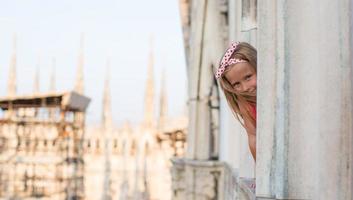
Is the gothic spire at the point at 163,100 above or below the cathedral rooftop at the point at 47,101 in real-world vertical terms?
above

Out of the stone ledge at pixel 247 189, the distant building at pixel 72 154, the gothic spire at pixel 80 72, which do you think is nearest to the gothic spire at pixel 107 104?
the gothic spire at pixel 80 72

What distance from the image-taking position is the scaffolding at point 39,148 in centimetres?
1587

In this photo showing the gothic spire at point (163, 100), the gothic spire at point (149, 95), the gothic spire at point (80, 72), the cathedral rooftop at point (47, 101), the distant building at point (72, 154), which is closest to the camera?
the cathedral rooftop at point (47, 101)

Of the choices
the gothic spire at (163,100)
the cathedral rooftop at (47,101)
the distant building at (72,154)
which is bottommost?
the distant building at (72,154)

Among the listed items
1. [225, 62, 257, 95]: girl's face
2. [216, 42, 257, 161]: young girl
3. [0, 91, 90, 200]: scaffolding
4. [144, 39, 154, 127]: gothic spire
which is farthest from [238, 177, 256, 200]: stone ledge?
[144, 39, 154, 127]: gothic spire

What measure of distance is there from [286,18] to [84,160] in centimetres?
1678

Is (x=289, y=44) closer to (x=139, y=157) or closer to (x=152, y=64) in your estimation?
(x=139, y=157)

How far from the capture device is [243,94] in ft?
5.62

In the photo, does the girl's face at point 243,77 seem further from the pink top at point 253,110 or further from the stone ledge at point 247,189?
the stone ledge at point 247,189

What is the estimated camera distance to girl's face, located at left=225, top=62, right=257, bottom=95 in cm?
169

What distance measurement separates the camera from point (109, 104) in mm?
28297

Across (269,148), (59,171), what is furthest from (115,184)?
(269,148)

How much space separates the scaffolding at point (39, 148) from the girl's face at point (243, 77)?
46.5 ft

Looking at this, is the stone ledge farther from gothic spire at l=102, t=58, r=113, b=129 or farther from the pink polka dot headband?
gothic spire at l=102, t=58, r=113, b=129
